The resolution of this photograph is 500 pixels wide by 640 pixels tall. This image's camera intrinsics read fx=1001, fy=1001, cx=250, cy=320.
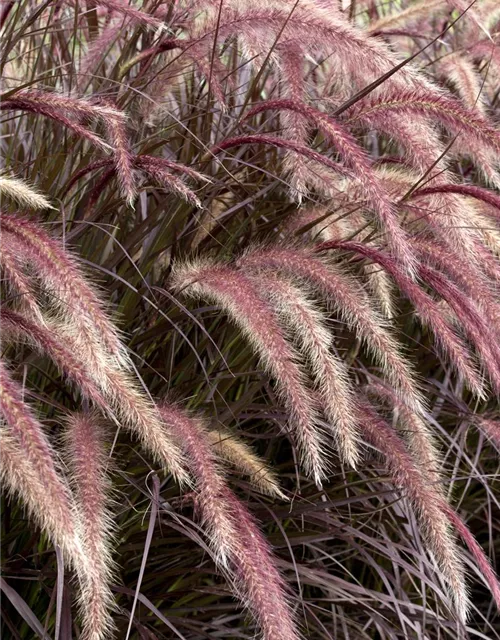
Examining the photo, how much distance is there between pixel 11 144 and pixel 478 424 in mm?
1422

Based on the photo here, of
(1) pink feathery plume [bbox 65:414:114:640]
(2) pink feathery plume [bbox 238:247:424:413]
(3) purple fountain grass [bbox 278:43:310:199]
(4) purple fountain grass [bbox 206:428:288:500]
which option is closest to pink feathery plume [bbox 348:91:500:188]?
(3) purple fountain grass [bbox 278:43:310:199]

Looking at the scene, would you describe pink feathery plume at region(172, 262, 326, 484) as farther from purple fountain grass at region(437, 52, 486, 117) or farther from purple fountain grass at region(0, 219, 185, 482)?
purple fountain grass at region(437, 52, 486, 117)

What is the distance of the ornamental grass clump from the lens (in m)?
1.75

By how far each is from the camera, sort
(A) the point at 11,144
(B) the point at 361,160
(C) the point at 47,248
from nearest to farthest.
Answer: (C) the point at 47,248, (B) the point at 361,160, (A) the point at 11,144

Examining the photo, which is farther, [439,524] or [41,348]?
[439,524]

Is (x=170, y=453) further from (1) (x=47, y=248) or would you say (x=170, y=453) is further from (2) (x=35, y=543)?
(2) (x=35, y=543)

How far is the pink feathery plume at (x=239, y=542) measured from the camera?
1.69m

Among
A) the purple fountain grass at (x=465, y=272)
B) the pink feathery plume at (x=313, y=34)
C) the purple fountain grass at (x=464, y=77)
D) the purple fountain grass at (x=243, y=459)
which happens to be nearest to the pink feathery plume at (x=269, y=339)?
the purple fountain grass at (x=243, y=459)

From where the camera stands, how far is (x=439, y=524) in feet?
6.52

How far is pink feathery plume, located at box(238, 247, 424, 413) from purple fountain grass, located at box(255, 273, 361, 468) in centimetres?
4

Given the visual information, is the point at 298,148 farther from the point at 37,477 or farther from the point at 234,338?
the point at 37,477

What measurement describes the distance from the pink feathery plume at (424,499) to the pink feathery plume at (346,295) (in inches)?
3.9

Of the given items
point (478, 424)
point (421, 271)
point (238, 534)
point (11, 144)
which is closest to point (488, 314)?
point (421, 271)

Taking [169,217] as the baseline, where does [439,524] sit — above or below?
below
